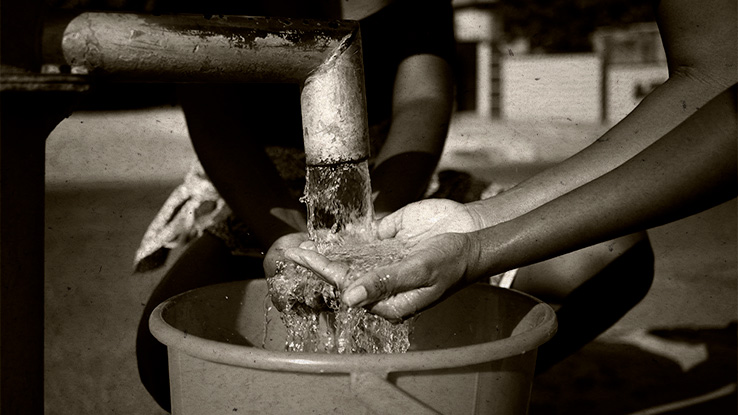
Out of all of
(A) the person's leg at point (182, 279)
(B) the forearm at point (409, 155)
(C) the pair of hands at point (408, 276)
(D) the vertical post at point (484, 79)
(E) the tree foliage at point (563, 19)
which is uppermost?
(C) the pair of hands at point (408, 276)

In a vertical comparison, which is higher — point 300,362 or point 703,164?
point 703,164

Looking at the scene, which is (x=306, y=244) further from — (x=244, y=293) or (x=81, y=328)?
(x=81, y=328)

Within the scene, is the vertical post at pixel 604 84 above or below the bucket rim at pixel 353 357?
below

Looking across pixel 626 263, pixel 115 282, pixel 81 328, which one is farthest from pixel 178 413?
pixel 115 282

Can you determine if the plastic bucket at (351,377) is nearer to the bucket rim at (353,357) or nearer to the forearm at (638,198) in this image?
the bucket rim at (353,357)

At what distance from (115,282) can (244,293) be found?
1984 millimetres

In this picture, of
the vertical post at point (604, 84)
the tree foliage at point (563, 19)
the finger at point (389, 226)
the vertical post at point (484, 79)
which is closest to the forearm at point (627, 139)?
the finger at point (389, 226)

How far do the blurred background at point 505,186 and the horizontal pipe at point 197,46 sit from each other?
14cm

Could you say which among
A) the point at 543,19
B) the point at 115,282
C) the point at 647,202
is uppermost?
the point at 647,202

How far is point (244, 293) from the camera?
1.31m

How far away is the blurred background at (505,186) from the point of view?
79.8 inches

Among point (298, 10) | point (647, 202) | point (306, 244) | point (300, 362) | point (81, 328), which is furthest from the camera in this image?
point (81, 328)

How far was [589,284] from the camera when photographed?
1554mm

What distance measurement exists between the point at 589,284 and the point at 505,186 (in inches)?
26.4
